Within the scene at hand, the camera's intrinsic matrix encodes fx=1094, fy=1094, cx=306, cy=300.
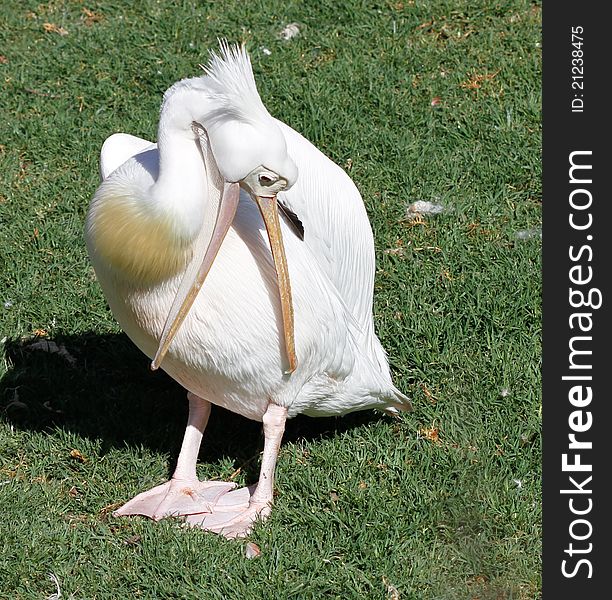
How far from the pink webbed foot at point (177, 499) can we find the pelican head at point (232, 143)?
766 mm

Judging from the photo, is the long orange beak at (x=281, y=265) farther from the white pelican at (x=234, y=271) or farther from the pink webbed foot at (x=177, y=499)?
the pink webbed foot at (x=177, y=499)

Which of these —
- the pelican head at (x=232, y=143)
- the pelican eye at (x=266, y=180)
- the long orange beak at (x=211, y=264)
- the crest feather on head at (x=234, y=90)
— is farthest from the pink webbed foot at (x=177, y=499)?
the crest feather on head at (x=234, y=90)

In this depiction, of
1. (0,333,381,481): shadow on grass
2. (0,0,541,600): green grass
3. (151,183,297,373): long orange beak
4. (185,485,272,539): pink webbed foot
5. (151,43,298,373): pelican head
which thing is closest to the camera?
(151,43,298,373): pelican head

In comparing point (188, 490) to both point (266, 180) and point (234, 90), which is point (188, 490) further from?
point (234, 90)

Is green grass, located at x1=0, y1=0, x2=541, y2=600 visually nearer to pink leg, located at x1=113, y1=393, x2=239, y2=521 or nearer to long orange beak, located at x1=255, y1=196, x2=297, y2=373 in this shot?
pink leg, located at x1=113, y1=393, x2=239, y2=521

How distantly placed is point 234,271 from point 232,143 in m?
0.51

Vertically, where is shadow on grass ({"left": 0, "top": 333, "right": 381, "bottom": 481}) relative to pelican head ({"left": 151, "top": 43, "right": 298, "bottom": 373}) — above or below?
below

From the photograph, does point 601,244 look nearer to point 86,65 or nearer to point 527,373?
point 527,373

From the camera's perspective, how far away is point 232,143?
10.5ft

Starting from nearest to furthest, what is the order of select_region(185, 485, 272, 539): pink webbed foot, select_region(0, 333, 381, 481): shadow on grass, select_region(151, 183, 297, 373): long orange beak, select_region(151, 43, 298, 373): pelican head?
1. select_region(151, 43, 298, 373): pelican head
2. select_region(151, 183, 297, 373): long orange beak
3. select_region(185, 485, 272, 539): pink webbed foot
4. select_region(0, 333, 381, 481): shadow on grass

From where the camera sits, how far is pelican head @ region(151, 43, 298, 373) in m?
3.21

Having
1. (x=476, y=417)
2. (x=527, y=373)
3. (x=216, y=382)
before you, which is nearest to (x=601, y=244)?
(x=527, y=373)

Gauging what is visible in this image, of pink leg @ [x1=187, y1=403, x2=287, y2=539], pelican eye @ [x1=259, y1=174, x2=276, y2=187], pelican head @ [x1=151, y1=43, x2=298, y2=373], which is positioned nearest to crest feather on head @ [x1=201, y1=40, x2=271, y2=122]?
pelican head @ [x1=151, y1=43, x2=298, y2=373]

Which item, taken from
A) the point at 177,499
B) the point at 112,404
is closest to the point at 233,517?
the point at 177,499
